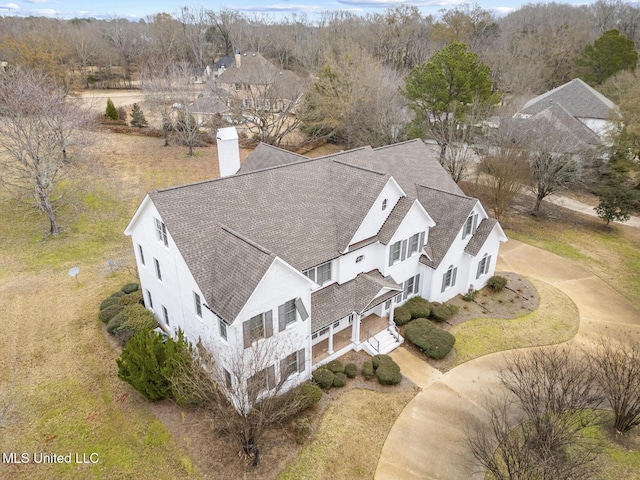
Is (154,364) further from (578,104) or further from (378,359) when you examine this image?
(578,104)

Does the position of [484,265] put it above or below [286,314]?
below

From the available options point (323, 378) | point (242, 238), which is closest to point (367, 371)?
point (323, 378)

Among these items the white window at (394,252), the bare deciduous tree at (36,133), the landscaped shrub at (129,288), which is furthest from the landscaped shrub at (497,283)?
the bare deciduous tree at (36,133)

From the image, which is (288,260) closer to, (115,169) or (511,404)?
(511,404)

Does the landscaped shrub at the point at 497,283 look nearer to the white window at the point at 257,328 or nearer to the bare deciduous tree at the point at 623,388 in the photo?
the bare deciduous tree at the point at 623,388

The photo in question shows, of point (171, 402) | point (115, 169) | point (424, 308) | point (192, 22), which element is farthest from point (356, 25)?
point (171, 402)
